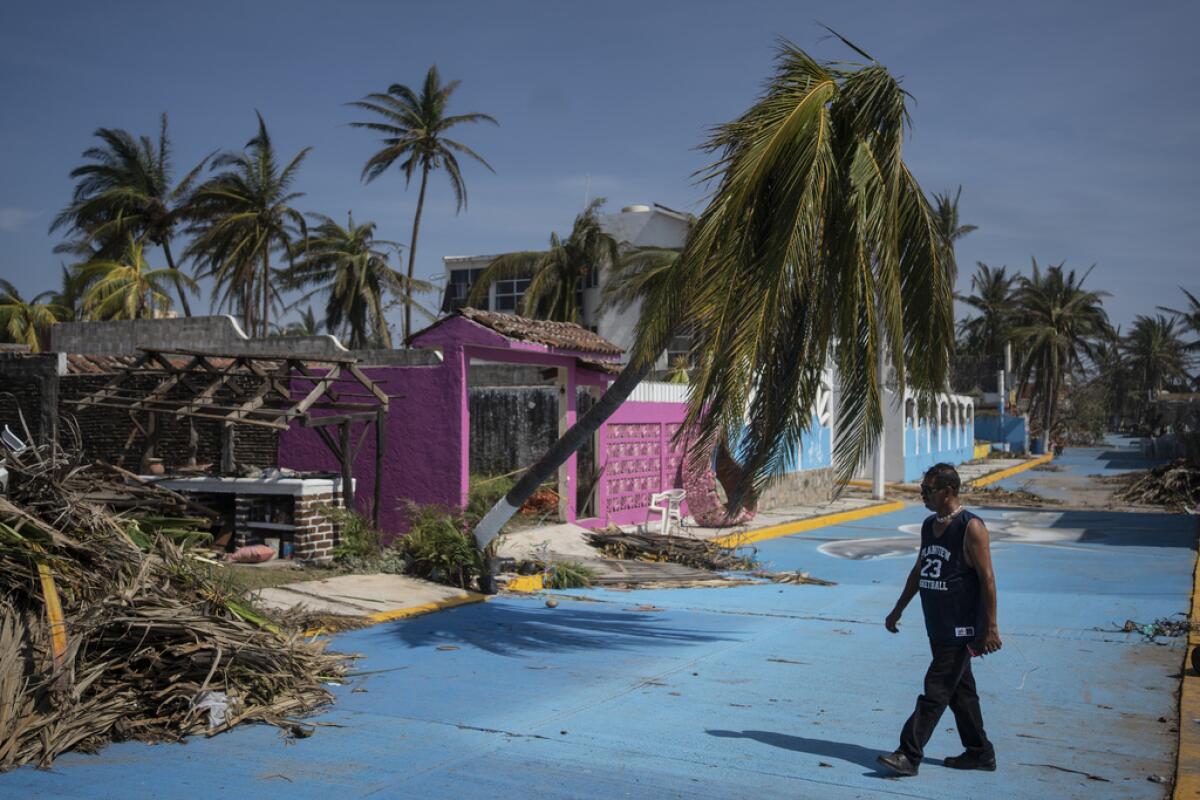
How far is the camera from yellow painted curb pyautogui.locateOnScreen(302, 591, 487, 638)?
10562 millimetres

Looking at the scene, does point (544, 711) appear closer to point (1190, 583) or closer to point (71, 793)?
point (71, 793)

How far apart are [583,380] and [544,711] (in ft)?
38.3

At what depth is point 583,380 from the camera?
18.9 meters

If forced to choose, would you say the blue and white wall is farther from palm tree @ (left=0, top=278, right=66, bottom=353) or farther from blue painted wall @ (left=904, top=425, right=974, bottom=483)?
palm tree @ (left=0, top=278, right=66, bottom=353)

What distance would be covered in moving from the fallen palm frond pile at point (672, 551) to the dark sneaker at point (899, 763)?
29.4 ft

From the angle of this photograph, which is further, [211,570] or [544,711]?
[211,570]

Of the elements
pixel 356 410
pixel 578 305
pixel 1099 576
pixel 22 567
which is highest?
pixel 578 305

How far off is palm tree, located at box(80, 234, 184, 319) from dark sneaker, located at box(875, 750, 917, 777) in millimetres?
26334

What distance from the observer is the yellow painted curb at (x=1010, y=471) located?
37.8 m

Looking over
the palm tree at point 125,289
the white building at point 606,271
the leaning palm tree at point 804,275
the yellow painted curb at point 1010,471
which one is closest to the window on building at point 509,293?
the white building at point 606,271

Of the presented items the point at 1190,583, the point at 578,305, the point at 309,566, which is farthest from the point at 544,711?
the point at 578,305

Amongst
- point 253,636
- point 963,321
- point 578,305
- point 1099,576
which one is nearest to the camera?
point 253,636

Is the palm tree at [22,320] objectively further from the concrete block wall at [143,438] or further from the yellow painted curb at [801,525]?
the yellow painted curb at [801,525]

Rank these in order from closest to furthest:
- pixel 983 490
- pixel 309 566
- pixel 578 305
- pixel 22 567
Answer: pixel 22 567 < pixel 309 566 < pixel 983 490 < pixel 578 305
